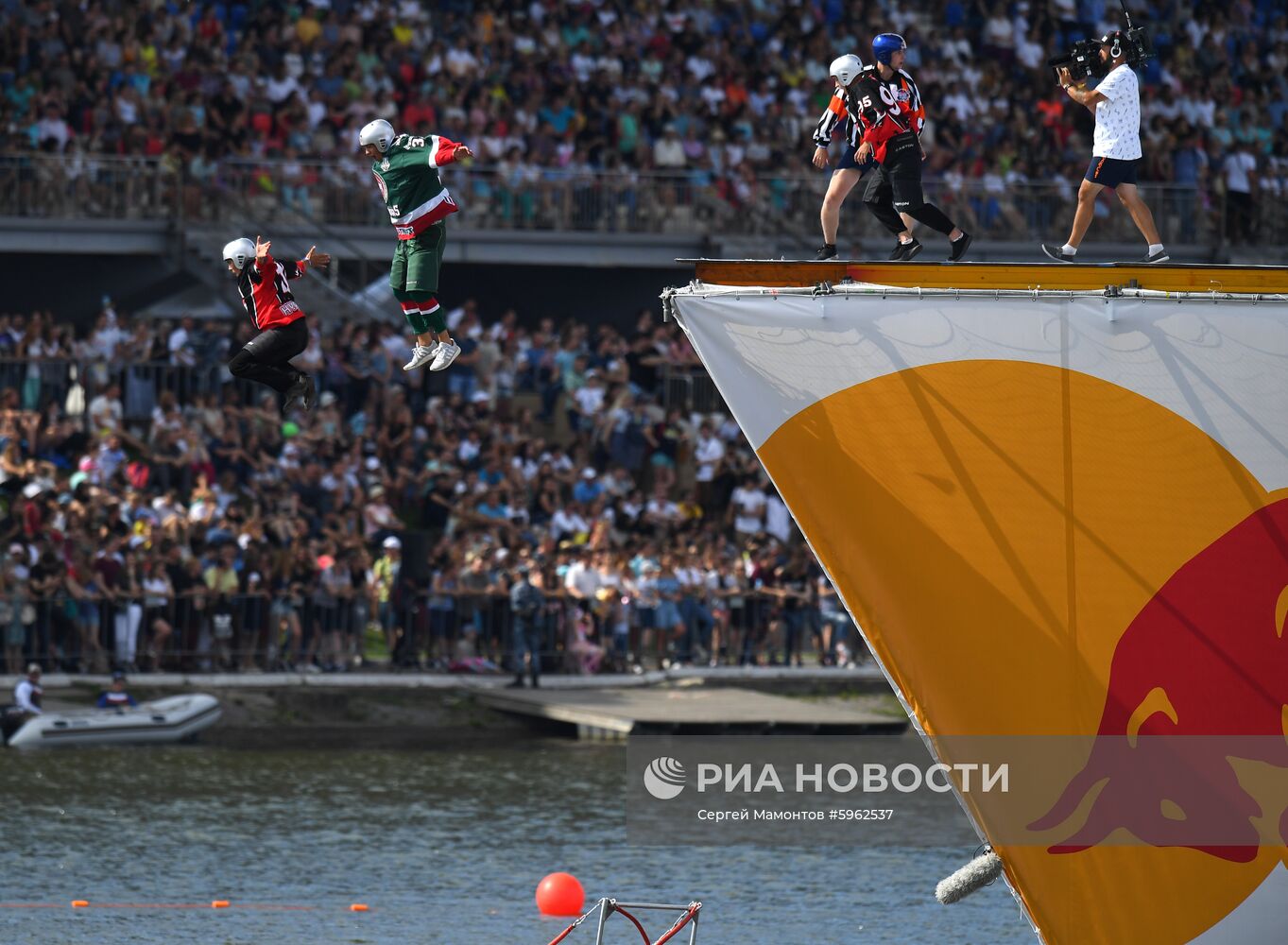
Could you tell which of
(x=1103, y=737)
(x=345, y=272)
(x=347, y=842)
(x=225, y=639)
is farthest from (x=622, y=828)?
(x=1103, y=737)

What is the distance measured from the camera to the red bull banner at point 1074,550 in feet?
32.8

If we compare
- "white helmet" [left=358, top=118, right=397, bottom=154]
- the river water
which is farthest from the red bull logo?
the river water

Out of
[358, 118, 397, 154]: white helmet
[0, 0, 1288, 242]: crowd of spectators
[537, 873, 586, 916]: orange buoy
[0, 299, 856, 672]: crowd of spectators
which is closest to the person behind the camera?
[358, 118, 397, 154]: white helmet

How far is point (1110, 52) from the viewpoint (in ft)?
34.3

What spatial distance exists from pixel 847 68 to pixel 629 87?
74.0 ft

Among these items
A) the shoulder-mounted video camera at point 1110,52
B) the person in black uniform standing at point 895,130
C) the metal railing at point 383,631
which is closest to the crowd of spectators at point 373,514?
the metal railing at point 383,631

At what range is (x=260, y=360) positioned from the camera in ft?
36.7

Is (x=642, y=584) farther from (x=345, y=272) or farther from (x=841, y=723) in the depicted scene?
(x=345, y=272)

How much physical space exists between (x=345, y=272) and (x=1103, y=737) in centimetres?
2307

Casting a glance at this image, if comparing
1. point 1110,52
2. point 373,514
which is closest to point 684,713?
point 373,514

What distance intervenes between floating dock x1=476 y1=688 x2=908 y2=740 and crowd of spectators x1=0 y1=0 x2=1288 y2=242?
7.78m

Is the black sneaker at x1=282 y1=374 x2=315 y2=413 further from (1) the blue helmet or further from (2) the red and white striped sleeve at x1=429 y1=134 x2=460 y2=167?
(1) the blue helmet

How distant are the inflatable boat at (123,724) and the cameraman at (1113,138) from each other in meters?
16.9

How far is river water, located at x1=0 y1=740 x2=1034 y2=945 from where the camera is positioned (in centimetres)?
1927
